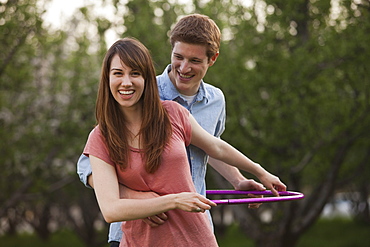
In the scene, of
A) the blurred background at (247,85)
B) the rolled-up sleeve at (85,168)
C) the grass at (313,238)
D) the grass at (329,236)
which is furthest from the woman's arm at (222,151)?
the grass at (313,238)

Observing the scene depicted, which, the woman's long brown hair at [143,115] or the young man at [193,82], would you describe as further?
the young man at [193,82]

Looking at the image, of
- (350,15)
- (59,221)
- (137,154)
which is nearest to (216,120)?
(137,154)

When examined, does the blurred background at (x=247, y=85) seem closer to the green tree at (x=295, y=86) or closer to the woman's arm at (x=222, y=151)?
the green tree at (x=295, y=86)

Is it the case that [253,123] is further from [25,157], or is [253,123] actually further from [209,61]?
[209,61]

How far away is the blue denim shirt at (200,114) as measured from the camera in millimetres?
3711

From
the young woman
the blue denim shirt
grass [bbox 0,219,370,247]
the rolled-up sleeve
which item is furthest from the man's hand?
grass [bbox 0,219,370,247]

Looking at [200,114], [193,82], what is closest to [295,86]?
[200,114]

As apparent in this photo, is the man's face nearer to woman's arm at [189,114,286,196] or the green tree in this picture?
woman's arm at [189,114,286,196]

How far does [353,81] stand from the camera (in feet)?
37.6

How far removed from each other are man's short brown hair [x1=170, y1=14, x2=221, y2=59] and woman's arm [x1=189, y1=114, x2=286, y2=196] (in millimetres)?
457

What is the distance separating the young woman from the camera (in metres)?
3.17

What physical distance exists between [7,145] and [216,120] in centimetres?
1138

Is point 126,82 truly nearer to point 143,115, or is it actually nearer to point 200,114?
point 143,115

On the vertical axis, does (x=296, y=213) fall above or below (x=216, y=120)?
below
